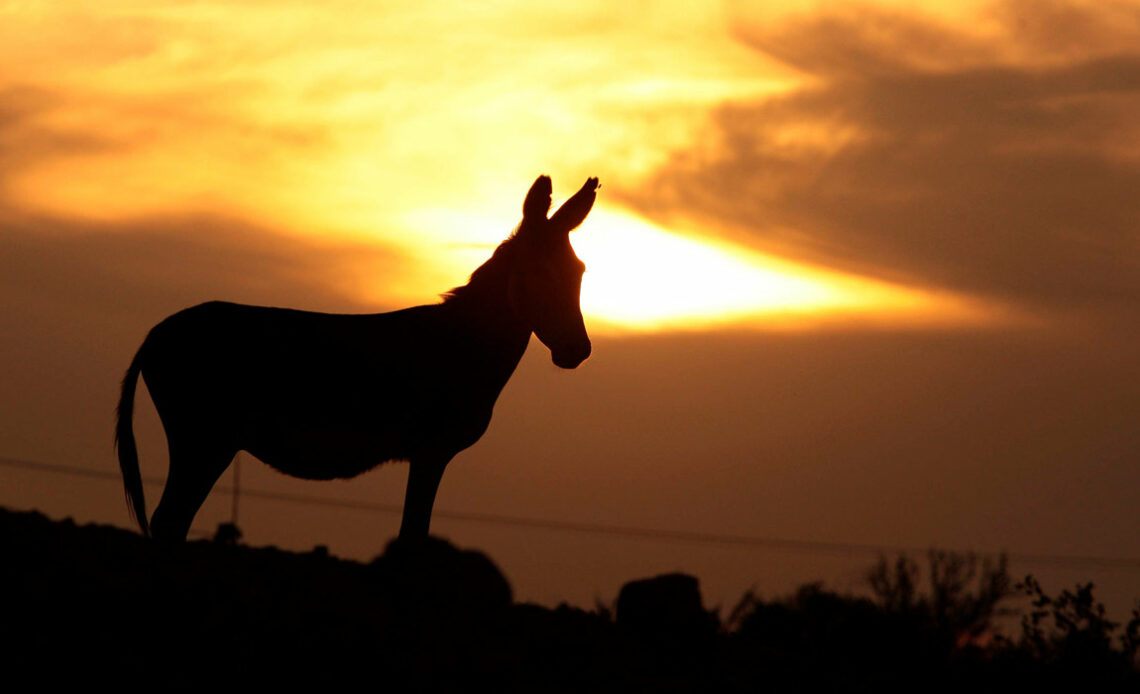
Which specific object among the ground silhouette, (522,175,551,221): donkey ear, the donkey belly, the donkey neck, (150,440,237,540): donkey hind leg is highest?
(522,175,551,221): donkey ear

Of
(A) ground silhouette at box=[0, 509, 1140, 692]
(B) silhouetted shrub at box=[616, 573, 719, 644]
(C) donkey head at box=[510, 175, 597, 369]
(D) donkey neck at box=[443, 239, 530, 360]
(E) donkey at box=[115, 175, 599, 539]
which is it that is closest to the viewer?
(A) ground silhouette at box=[0, 509, 1140, 692]

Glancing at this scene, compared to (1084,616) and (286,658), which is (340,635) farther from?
(1084,616)

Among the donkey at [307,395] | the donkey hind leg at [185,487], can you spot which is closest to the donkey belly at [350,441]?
the donkey at [307,395]

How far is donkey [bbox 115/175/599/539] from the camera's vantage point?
11953mm

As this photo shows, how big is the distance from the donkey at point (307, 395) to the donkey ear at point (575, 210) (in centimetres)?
128

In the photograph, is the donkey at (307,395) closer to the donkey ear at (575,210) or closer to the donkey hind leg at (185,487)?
the donkey hind leg at (185,487)

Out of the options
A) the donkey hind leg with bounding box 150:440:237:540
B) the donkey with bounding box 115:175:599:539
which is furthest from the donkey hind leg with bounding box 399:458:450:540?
the donkey hind leg with bounding box 150:440:237:540

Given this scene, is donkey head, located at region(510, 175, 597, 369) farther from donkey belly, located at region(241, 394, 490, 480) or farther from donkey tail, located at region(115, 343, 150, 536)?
donkey tail, located at region(115, 343, 150, 536)

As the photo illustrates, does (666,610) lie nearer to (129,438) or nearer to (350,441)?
(350,441)

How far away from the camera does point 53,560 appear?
9484mm

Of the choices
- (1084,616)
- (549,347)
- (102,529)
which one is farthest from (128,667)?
(1084,616)

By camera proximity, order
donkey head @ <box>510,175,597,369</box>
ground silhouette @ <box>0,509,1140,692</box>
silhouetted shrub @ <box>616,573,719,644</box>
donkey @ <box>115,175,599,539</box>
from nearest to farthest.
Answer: ground silhouette @ <box>0,509,1140,692</box> < silhouetted shrub @ <box>616,573,719,644</box> < donkey @ <box>115,175,599,539</box> < donkey head @ <box>510,175,597,369</box>

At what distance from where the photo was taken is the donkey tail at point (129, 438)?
40.2 feet

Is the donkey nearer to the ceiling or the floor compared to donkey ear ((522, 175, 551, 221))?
nearer to the floor
